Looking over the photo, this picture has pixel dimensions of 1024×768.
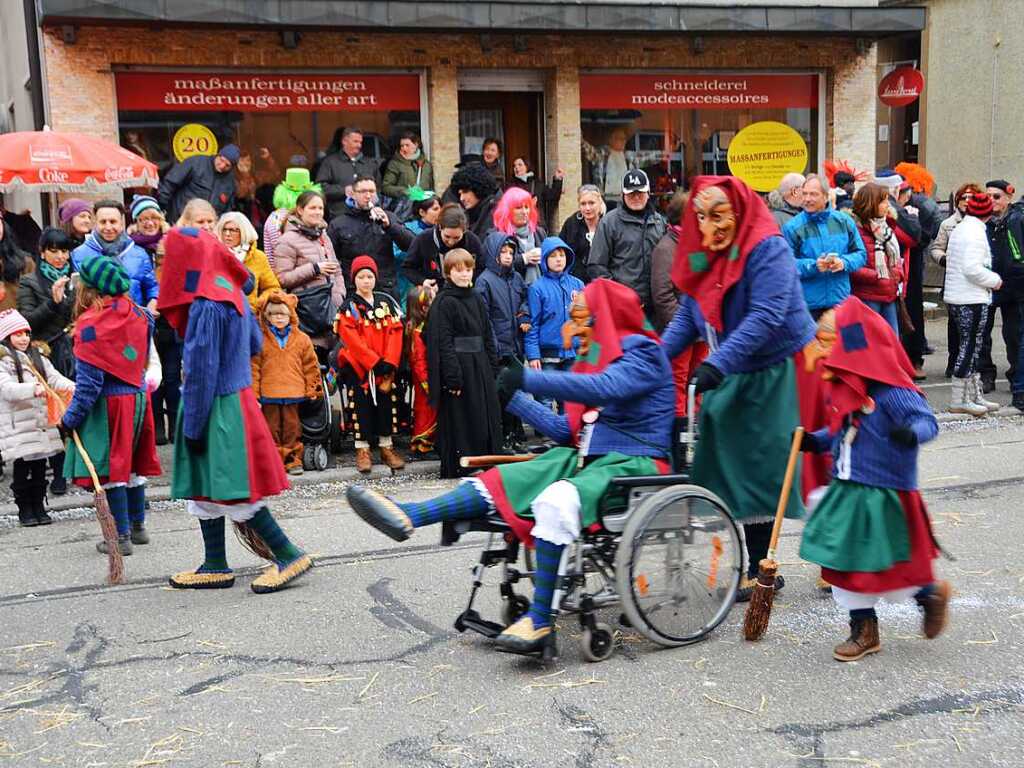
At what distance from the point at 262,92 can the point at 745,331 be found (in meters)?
10.0

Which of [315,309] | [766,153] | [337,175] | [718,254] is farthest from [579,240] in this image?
[766,153]

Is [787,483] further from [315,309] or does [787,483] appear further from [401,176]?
[401,176]

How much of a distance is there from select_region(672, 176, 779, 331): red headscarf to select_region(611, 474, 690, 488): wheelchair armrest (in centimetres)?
90

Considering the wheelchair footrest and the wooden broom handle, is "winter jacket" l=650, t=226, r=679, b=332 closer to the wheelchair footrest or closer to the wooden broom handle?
the wooden broom handle

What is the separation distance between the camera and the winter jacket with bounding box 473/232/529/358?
986 cm

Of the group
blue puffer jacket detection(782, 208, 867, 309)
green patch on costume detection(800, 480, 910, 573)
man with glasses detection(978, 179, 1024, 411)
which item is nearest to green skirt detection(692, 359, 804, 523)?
green patch on costume detection(800, 480, 910, 573)

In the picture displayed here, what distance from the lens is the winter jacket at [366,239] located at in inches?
430

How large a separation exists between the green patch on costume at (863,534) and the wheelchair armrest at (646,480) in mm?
603

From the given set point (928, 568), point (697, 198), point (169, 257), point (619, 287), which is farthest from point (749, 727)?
point (169, 257)

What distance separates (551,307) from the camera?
9.85m

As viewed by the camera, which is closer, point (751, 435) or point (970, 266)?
point (751, 435)

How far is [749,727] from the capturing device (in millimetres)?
4488

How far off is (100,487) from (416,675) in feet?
8.79

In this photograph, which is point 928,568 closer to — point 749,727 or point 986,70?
point 749,727
